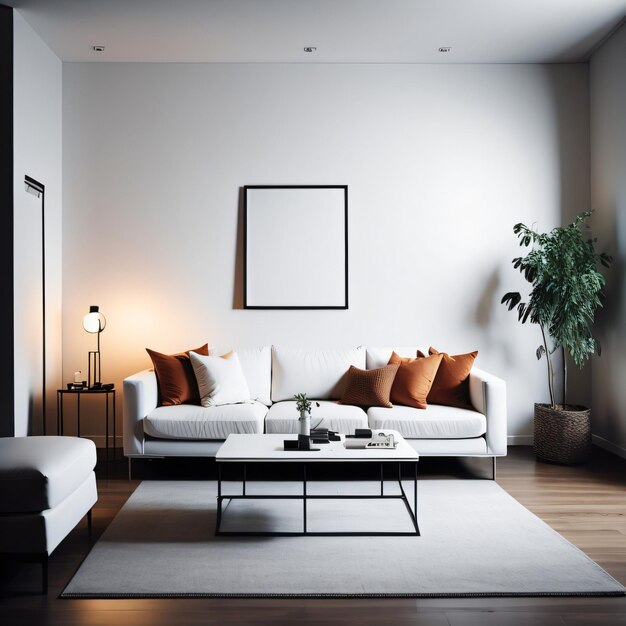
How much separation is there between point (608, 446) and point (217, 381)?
323 cm

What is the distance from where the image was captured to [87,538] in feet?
10.9

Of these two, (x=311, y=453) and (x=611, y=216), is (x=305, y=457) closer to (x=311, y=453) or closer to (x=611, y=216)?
(x=311, y=453)

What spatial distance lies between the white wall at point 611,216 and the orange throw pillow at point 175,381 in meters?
3.32

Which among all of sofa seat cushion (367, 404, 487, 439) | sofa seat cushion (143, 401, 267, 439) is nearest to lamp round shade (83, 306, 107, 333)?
sofa seat cushion (143, 401, 267, 439)

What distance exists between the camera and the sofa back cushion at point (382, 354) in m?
A: 5.12

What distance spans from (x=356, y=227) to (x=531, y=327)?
174 cm

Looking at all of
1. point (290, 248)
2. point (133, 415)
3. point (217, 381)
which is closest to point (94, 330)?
point (133, 415)

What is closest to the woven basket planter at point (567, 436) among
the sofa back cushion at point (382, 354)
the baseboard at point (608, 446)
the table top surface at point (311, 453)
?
the baseboard at point (608, 446)

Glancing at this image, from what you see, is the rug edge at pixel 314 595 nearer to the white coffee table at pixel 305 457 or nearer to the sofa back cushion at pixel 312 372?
the white coffee table at pixel 305 457

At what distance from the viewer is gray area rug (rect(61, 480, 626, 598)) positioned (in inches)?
107

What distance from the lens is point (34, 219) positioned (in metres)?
4.83

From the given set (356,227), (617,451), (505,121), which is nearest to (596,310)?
(617,451)

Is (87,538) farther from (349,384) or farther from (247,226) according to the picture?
(247,226)

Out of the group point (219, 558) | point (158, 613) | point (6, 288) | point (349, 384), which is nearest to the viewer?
point (158, 613)
